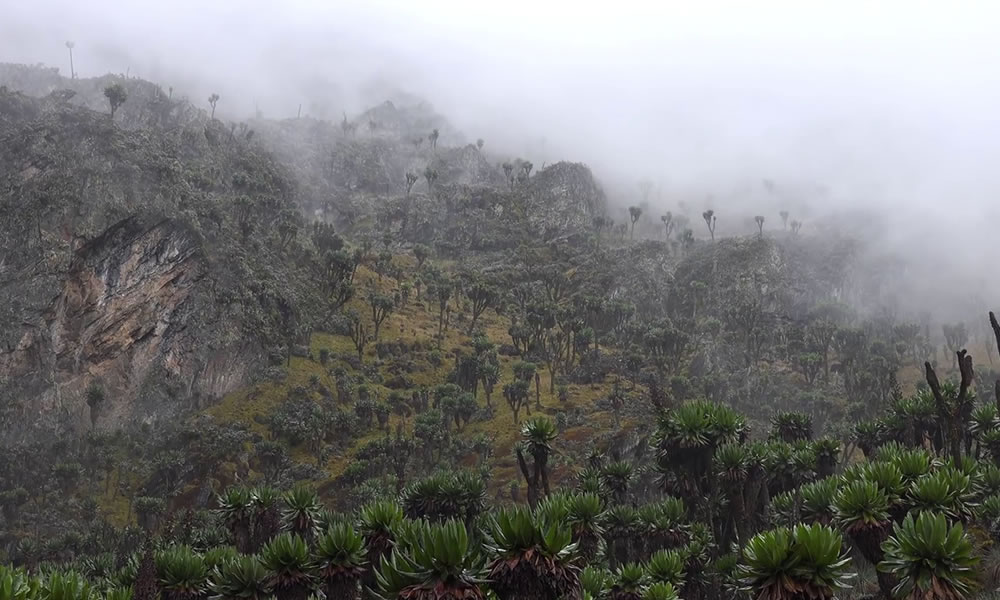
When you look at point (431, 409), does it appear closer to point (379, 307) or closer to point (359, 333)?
point (359, 333)

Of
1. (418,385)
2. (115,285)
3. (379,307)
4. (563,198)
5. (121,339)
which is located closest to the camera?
(121,339)

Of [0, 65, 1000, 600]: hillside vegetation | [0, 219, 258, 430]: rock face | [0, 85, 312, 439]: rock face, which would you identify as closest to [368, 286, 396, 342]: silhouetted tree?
[0, 65, 1000, 600]: hillside vegetation

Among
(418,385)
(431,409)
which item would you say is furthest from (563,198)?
(431,409)

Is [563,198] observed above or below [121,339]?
above

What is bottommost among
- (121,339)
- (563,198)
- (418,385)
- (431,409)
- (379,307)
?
(418,385)

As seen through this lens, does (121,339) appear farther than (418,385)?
No

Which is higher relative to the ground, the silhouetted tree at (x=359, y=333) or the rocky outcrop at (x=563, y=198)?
the rocky outcrop at (x=563, y=198)

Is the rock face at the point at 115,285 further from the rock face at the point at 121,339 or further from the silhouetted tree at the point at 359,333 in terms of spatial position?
the silhouetted tree at the point at 359,333

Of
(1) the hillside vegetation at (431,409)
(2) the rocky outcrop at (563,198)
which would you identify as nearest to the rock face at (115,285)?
(1) the hillside vegetation at (431,409)

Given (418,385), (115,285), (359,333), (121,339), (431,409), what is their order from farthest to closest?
1. (359,333)
2. (418,385)
3. (115,285)
4. (121,339)
5. (431,409)

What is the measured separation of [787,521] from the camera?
30.4 m

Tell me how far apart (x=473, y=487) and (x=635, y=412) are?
144ft

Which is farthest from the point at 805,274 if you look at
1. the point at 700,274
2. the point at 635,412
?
the point at 635,412

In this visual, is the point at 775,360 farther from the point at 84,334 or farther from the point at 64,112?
the point at 64,112
